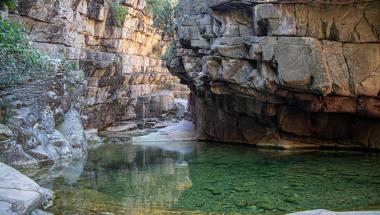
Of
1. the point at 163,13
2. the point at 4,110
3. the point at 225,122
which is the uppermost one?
the point at 163,13

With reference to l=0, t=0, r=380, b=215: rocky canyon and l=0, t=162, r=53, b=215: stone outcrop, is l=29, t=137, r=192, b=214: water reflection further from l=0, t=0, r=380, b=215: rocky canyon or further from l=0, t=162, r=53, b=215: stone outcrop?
l=0, t=162, r=53, b=215: stone outcrop

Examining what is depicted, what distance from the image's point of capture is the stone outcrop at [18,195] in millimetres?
6566

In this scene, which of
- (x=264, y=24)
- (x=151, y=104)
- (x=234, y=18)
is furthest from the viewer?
(x=151, y=104)

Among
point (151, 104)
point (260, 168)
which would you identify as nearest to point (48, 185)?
point (260, 168)

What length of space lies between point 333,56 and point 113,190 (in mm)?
10746

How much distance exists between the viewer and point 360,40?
1631 cm

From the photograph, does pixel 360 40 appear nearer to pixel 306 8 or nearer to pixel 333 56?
pixel 333 56

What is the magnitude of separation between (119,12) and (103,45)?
3.36m

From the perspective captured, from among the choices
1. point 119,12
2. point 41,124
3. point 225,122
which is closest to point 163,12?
point 119,12

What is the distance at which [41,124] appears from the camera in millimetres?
14141

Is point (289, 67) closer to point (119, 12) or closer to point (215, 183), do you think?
point (215, 183)

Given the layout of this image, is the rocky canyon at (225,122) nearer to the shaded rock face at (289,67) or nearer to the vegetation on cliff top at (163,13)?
the shaded rock face at (289,67)

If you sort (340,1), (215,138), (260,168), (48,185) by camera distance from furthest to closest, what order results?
(215,138), (340,1), (260,168), (48,185)

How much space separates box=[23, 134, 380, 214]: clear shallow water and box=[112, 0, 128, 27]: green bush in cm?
2071
